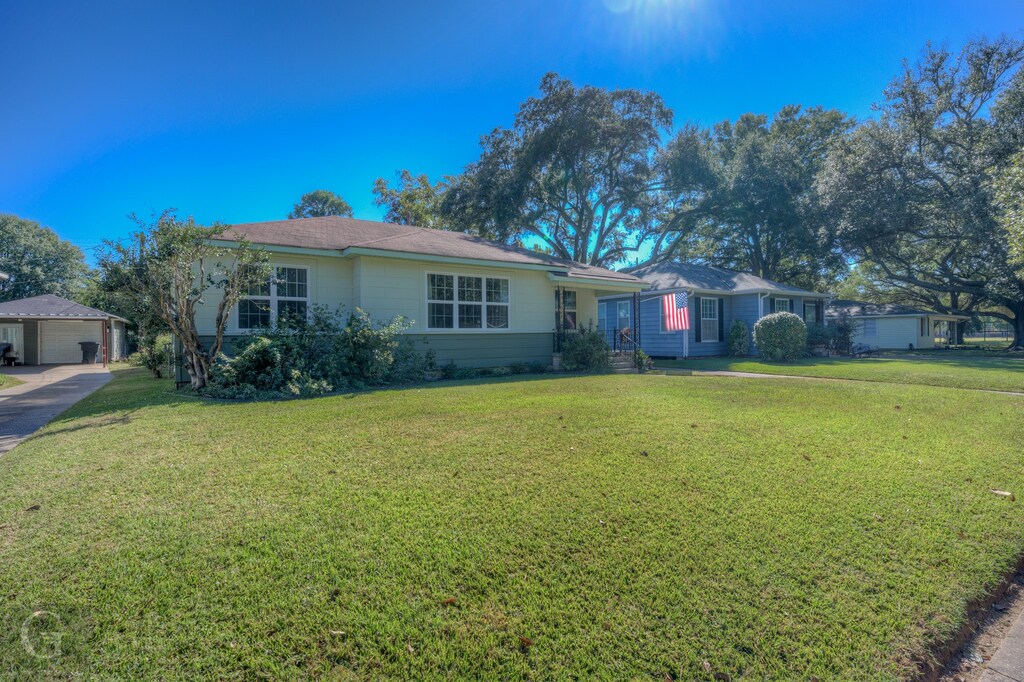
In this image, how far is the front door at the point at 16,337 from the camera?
70.3 feet

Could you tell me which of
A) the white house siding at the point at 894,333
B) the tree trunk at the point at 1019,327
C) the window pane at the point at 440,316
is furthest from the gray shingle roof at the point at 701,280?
the tree trunk at the point at 1019,327

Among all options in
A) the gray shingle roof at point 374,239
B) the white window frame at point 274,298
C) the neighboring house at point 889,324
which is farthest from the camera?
the neighboring house at point 889,324

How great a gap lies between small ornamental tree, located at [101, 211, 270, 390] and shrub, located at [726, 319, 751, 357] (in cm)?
1850

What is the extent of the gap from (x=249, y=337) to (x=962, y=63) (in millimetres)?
33134

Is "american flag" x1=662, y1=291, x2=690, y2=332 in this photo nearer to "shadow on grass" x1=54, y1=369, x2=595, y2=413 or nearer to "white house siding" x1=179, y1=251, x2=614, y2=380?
"white house siding" x1=179, y1=251, x2=614, y2=380

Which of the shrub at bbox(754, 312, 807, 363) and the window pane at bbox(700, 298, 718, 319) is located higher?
the window pane at bbox(700, 298, 718, 319)

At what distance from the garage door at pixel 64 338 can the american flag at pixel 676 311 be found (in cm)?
2648

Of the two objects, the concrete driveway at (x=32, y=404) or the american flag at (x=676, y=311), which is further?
the american flag at (x=676, y=311)

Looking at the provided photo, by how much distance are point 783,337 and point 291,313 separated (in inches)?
638

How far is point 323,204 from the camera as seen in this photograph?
140ft

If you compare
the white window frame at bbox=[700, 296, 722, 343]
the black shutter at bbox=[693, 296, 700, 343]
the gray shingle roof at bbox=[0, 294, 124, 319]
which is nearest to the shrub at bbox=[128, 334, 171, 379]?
the gray shingle roof at bbox=[0, 294, 124, 319]

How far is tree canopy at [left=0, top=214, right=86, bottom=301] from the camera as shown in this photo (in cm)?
3300

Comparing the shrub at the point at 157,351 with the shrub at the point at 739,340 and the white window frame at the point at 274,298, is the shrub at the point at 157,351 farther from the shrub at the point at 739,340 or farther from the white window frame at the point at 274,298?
the shrub at the point at 739,340

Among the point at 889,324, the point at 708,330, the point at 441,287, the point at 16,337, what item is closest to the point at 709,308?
the point at 708,330
